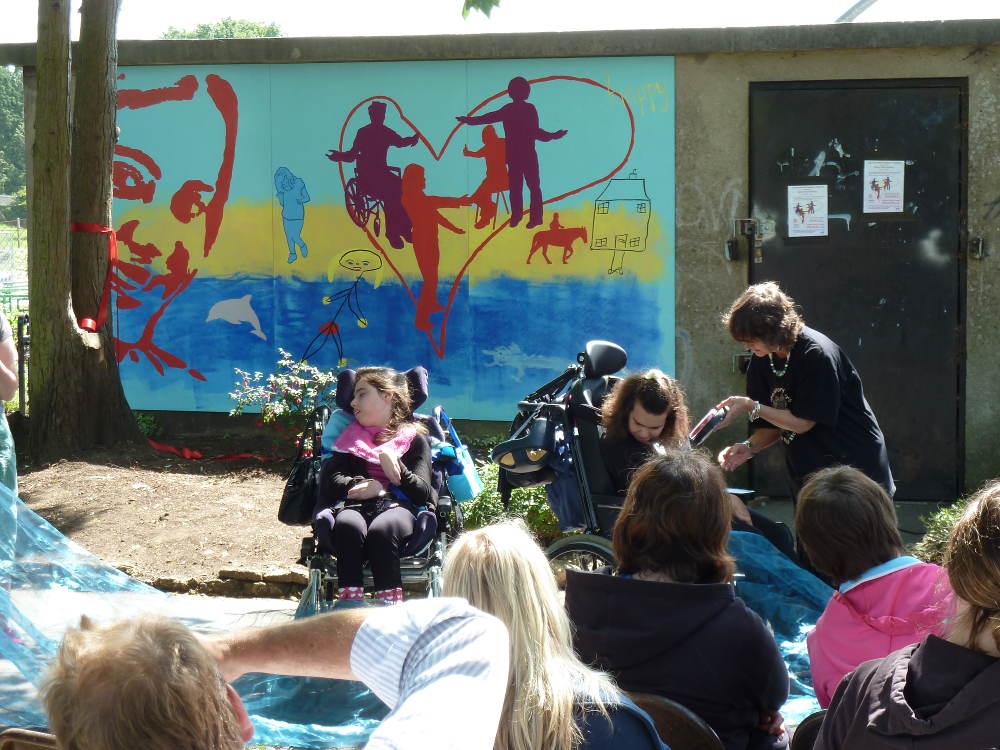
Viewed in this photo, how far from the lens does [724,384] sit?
7148mm

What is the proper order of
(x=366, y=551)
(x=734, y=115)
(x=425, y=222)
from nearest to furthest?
(x=366, y=551), (x=734, y=115), (x=425, y=222)

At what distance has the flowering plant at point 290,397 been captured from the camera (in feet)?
23.5

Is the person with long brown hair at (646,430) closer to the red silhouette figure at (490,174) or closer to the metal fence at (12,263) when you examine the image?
the red silhouette figure at (490,174)

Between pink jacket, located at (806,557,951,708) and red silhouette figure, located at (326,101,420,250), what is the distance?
556 cm

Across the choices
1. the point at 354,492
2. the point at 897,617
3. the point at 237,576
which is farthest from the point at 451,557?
the point at 237,576

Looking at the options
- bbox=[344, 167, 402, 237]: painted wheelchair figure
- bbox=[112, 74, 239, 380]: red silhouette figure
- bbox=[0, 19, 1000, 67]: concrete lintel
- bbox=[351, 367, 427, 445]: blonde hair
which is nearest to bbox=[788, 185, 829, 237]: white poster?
bbox=[0, 19, 1000, 67]: concrete lintel

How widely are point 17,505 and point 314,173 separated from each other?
4.56m

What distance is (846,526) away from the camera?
2627 mm

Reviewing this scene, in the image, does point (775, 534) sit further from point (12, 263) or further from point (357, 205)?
point (12, 263)

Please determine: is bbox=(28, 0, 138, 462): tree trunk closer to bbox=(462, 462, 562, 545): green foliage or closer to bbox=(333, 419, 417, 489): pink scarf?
bbox=(462, 462, 562, 545): green foliage

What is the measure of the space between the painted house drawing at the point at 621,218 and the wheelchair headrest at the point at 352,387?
287cm

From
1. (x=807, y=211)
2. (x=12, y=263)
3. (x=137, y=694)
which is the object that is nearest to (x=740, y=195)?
Result: (x=807, y=211)

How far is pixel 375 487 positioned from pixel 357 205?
3792 millimetres

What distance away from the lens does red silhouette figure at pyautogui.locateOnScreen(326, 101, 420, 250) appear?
754 centimetres
